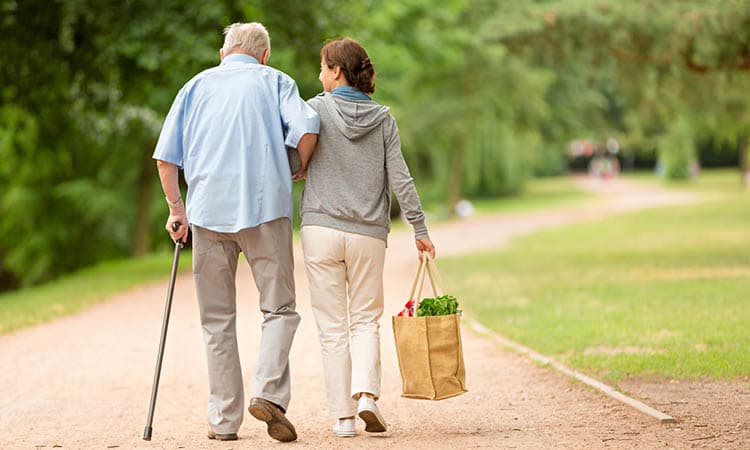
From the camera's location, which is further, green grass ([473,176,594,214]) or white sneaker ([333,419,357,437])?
green grass ([473,176,594,214])

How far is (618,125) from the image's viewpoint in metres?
62.6

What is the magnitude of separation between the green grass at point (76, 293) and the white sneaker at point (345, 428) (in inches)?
268

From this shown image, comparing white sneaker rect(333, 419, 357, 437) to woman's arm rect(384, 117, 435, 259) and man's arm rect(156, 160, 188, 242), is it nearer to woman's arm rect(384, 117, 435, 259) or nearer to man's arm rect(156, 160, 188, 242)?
woman's arm rect(384, 117, 435, 259)

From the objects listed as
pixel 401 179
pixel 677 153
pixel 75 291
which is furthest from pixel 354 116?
pixel 677 153

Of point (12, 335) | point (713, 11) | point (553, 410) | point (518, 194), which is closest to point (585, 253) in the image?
point (713, 11)

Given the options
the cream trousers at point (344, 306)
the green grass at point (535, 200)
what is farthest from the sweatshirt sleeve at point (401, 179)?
the green grass at point (535, 200)

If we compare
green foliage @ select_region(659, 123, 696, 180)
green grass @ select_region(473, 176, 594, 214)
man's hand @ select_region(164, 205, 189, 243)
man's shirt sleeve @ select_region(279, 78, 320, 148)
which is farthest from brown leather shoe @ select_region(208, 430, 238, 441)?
green foliage @ select_region(659, 123, 696, 180)

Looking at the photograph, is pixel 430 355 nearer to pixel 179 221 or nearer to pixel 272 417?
pixel 272 417

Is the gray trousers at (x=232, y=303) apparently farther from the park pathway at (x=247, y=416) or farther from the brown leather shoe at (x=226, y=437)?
the park pathway at (x=247, y=416)

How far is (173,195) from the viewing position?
6082 mm

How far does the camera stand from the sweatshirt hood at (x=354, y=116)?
5.94m

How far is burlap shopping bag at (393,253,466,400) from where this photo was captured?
595 cm

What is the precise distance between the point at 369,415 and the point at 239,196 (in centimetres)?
122

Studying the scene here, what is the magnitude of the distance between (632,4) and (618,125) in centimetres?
4625
